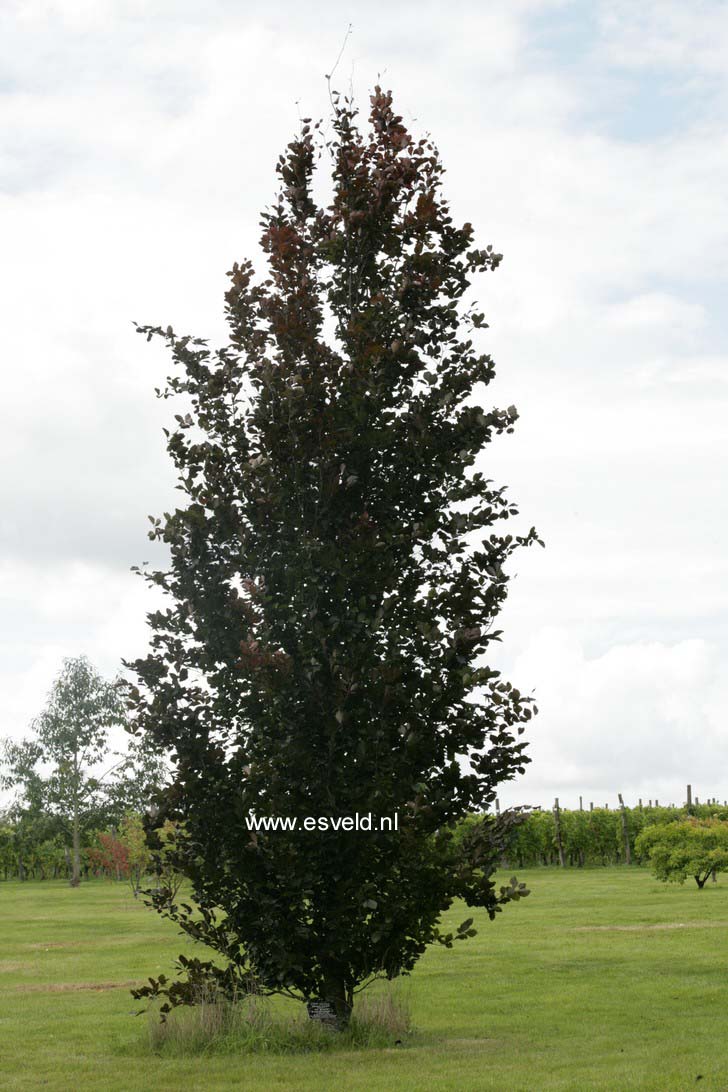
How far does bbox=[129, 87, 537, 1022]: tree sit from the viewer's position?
1130 centimetres

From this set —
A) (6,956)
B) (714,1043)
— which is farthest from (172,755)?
(6,956)

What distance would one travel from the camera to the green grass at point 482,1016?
10.1 m

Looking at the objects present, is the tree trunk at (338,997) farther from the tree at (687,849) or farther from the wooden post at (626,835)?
the wooden post at (626,835)

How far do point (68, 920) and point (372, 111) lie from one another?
1068 inches

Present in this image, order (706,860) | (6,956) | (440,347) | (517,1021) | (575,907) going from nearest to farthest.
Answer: (440,347), (517,1021), (6,956), (575,907), (706,860)

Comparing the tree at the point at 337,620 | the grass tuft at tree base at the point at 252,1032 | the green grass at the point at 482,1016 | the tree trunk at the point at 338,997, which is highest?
the tree at the point at 337,620

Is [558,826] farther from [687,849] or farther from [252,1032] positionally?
[252,1032]

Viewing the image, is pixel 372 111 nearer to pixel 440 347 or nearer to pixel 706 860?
pixel 440 347

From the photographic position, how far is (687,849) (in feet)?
113

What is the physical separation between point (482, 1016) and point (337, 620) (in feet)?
20.1

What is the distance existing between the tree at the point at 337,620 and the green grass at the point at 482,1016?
3.99ft

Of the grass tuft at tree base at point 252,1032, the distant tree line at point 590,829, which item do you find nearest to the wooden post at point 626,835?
the distant tree line at point 590,829

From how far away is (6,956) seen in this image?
79.2 ft

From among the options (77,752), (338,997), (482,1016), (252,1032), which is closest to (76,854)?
(77,752)
